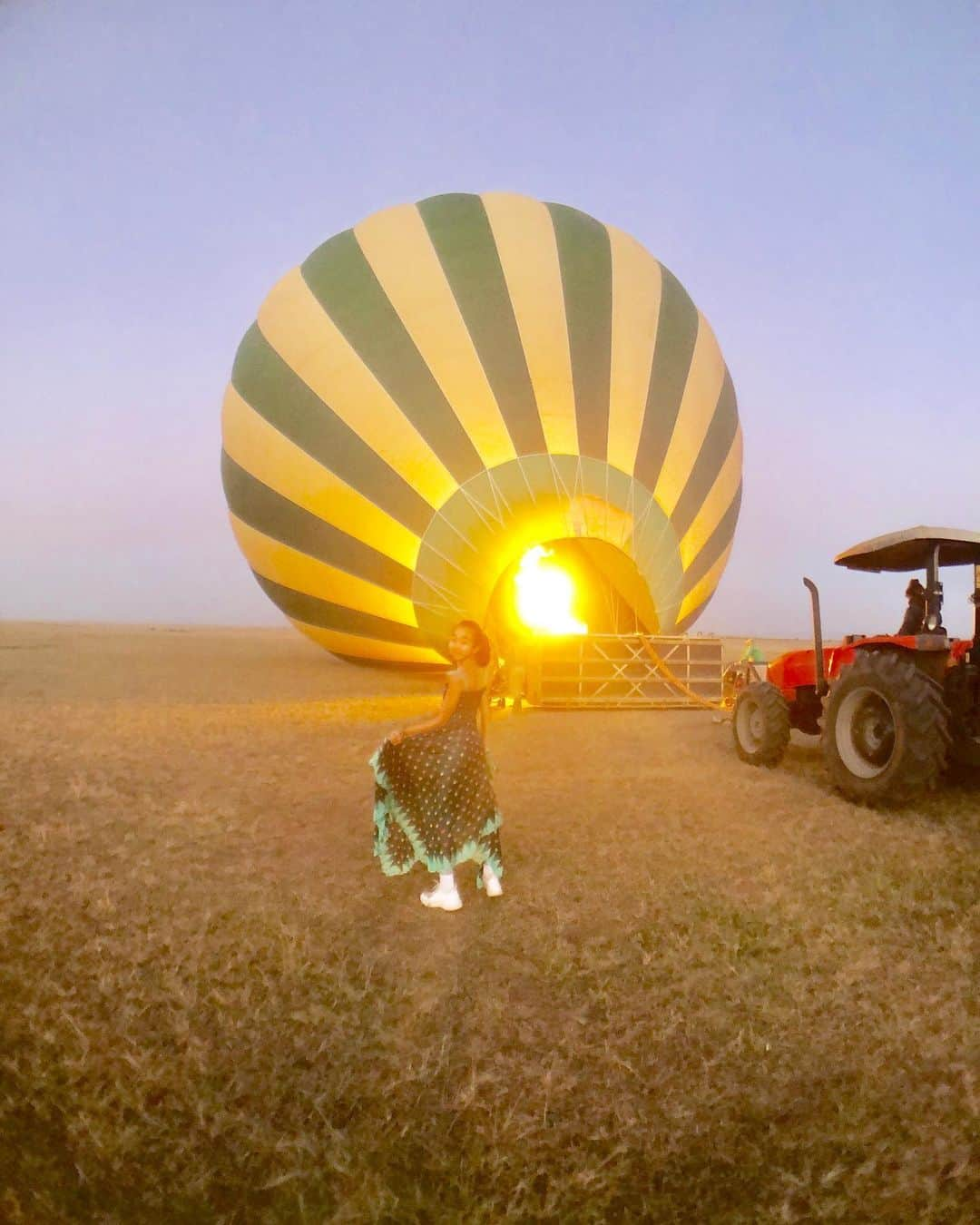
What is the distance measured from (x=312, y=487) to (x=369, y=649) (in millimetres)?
2813

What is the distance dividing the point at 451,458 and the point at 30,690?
815 cm

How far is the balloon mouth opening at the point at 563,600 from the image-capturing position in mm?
12617

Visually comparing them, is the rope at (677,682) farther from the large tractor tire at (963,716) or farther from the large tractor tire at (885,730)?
the large tractor tire at (963,716)

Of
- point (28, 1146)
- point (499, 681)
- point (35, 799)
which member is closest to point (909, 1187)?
point (28, 1146)

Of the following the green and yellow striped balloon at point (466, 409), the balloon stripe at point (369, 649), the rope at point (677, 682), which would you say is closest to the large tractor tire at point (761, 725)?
the green and yellow striped balloon at point (466, 409)

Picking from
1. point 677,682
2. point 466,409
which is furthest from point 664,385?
point 677,682

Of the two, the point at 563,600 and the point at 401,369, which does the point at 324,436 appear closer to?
the point at 401,369

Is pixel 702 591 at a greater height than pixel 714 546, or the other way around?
pixel 714 546

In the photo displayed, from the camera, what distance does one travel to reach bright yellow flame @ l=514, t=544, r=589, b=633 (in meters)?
14.8

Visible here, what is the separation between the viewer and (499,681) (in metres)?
12.4

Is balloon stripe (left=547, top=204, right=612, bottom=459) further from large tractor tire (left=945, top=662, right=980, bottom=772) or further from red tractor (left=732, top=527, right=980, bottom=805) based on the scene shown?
large tractor tire (left=945, top=662, right=980, bottom=772)

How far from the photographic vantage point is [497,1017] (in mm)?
2900

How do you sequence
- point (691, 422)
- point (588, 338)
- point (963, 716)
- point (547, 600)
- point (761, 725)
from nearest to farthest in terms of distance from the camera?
point (963, 716), point (761, 725), point (588, 338), point (691, 422), point (547, 600)

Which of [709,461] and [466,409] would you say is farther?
[709,461]
